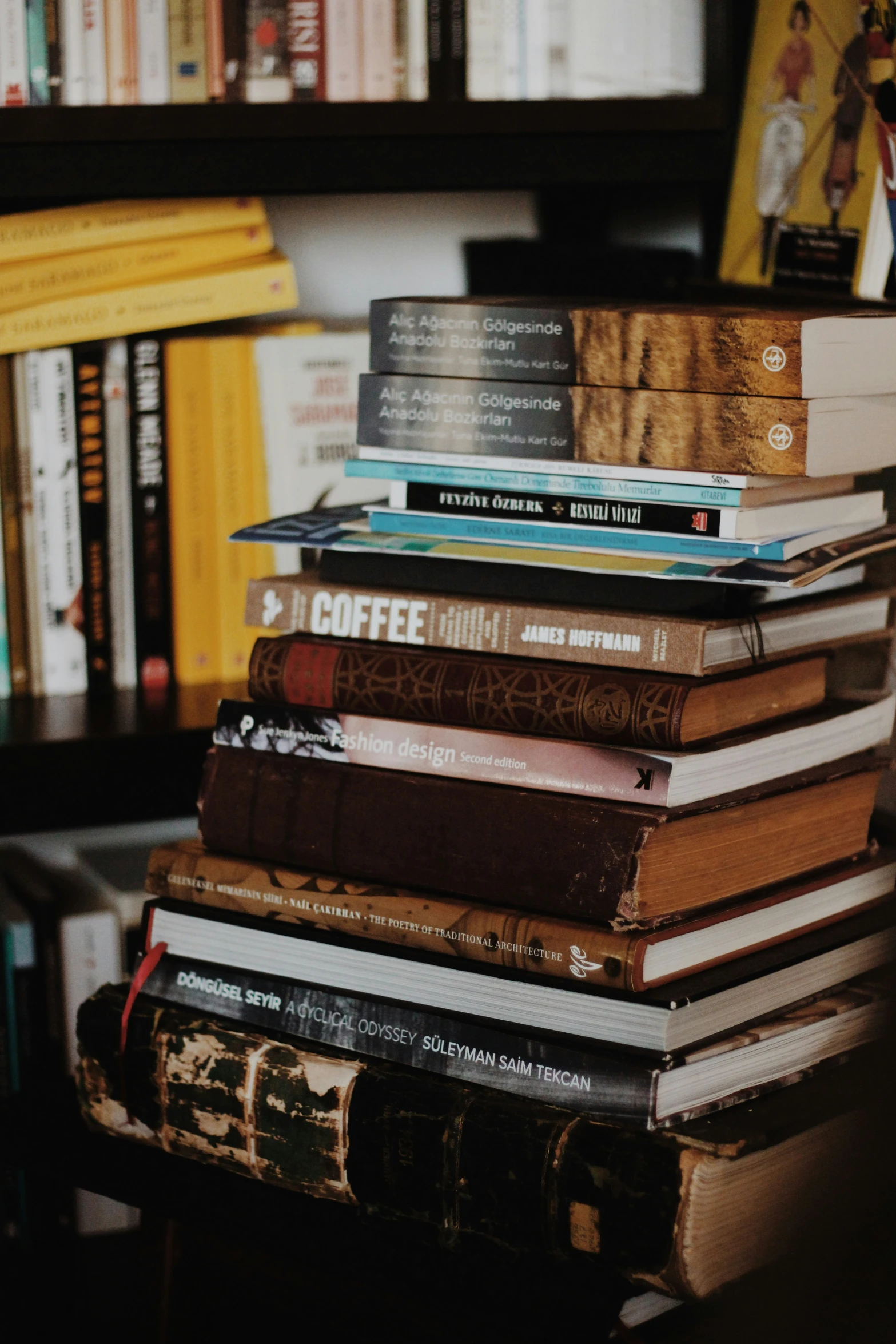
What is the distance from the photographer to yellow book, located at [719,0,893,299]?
0.97 m

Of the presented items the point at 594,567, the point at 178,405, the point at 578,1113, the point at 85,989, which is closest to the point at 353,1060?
the point at 578,1113

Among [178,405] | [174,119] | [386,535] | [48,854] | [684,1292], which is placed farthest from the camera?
[48,854]

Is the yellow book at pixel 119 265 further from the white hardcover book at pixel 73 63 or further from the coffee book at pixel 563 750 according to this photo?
the coffee book at pixel 563 750

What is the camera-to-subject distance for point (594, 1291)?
2.25 feet

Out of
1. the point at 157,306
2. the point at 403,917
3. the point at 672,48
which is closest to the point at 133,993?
the point at 403,917

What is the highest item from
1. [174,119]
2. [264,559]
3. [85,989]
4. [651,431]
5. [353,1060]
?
[174,119]

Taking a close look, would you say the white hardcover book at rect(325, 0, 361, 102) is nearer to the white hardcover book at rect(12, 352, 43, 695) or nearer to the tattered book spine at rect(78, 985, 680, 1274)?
the white hardcover book at rect(12, 352, 43, 695)

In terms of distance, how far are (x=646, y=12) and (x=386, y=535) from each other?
0.50 meters

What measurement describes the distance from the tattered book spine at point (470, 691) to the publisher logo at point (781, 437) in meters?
0.13

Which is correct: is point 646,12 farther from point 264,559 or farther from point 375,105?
point 264,559

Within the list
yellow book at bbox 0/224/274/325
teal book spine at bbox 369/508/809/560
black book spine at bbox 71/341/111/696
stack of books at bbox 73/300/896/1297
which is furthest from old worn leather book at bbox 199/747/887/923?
yellow book at bbox 0/224/274/325

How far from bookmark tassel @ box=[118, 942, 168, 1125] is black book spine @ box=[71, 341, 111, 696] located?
35 centimetres

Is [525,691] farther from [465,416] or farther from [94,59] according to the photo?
[94,59]

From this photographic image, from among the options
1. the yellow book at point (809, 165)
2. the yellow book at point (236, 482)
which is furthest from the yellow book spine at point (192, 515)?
the yellow book at point (809, 165)
